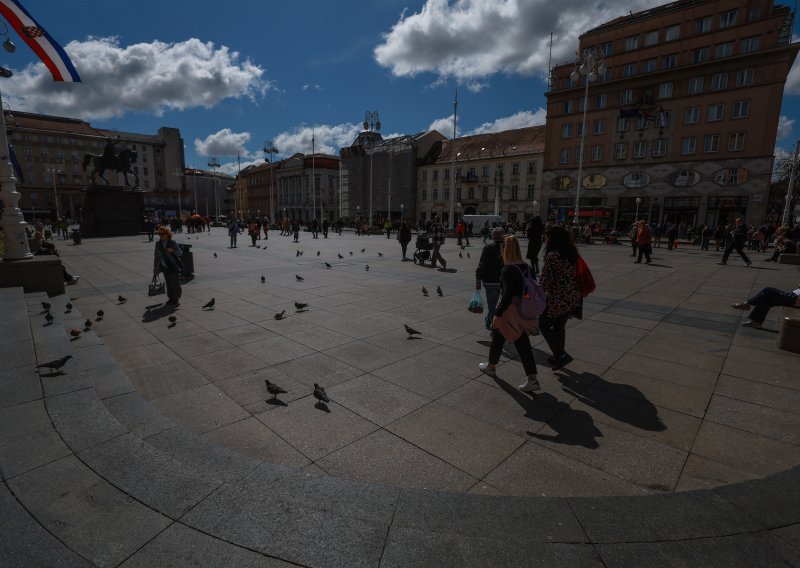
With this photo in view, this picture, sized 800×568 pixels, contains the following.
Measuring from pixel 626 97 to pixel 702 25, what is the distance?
8.38 m

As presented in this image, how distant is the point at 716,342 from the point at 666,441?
3858 mm

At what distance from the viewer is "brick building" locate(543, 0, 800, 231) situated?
3638 cm

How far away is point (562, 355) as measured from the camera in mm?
5109

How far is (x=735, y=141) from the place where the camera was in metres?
37.6

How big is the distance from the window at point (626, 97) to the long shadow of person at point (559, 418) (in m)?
49.5

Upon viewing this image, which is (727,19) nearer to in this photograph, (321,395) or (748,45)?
(748,45)

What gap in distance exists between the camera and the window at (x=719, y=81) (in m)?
37.8

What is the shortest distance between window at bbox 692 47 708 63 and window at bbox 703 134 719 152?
7413 millimetres

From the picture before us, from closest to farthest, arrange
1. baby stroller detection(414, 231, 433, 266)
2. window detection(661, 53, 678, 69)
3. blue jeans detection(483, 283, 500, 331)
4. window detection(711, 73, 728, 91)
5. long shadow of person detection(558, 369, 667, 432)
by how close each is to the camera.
Answer: long shadow of person detection(558, 369, 667, 432), blue jeans detection(483, 283, 500, 331), baby stroller detection(414, 231, 433, 266), window detection(711, 73, 728, 91), window detection(661, 53, 678, 69)

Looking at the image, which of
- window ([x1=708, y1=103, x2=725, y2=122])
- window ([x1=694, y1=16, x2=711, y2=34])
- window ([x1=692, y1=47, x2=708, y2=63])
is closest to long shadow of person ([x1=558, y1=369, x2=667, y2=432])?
window ([x1=708, y1=103, x2=725, y2=122])

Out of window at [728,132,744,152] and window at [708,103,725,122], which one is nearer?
window at [728,132,744,152]

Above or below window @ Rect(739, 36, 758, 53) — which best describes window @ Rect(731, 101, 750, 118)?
below

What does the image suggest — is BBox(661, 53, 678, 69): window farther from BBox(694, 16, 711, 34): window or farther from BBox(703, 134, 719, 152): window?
BBox(703, 134, 719, 152): window

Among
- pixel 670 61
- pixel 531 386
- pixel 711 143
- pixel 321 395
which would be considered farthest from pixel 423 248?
pixel 670 61
